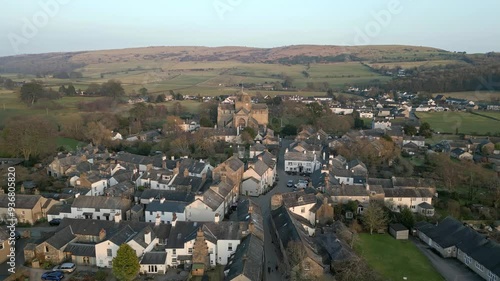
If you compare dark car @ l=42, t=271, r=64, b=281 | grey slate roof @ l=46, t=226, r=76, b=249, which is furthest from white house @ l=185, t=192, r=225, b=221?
dark car @ l=42, t=271, r=64, b=281

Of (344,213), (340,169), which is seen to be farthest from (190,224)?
(340,169)

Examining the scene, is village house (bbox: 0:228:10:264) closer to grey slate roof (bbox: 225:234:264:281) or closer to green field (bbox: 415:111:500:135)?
grey slate roof (bbox: 225:234:264:281)

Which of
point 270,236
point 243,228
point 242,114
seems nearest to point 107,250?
point 243,228

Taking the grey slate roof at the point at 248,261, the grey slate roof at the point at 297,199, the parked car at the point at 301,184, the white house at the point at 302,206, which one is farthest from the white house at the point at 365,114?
the grey slate roof at the point at 248,261

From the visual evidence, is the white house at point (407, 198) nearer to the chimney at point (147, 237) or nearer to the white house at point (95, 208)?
the chimney at point (147, 237)

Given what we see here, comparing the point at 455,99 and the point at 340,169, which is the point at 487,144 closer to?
the point at 340,169

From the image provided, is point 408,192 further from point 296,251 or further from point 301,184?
point 296,251

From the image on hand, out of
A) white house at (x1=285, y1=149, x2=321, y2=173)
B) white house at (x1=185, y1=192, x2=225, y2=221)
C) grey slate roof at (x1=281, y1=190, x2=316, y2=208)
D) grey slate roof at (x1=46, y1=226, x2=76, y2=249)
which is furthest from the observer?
white house at (x1=285, y1=149, x2=321, y2=173)
